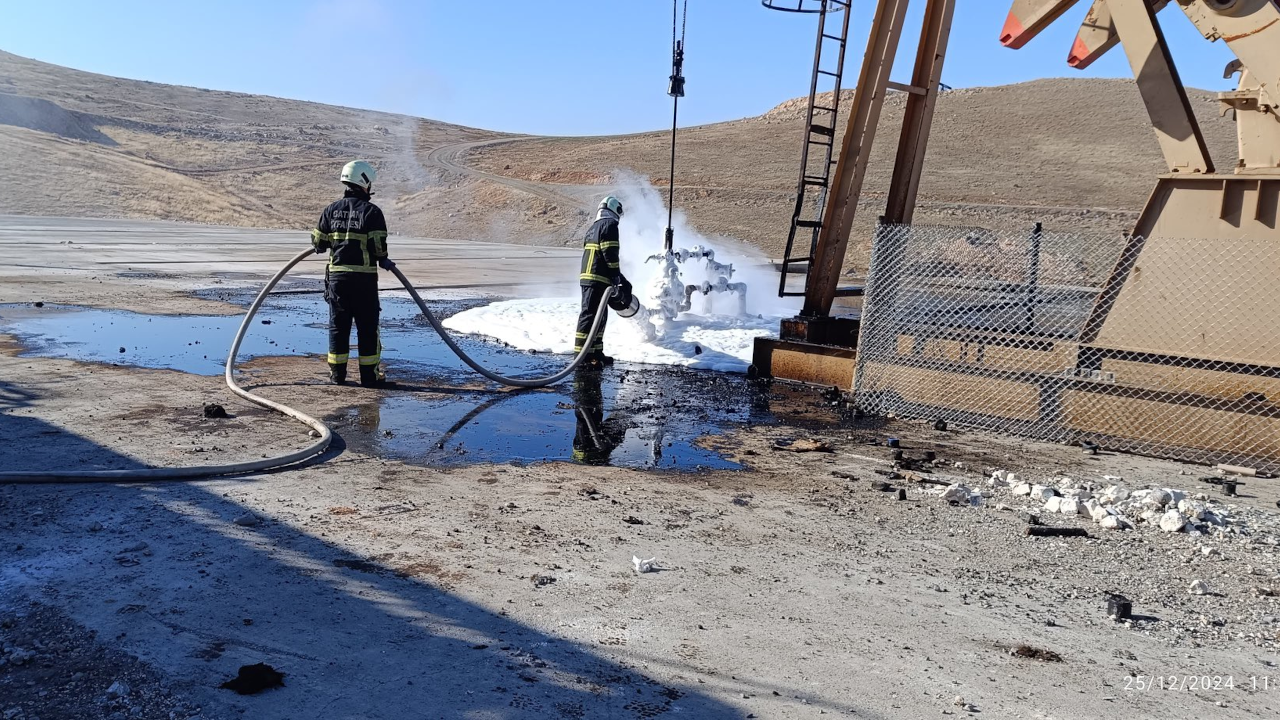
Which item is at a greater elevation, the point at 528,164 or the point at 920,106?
the point at 528,164

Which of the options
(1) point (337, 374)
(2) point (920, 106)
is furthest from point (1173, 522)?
(1) point (337, 374)

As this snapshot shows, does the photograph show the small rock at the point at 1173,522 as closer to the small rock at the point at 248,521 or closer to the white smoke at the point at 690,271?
the small rock at the point at 248,521

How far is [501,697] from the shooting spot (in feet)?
10.7

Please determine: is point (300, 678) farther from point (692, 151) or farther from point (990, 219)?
point (692, 151)

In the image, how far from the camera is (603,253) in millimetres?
10562

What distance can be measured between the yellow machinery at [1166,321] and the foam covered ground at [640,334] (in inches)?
105

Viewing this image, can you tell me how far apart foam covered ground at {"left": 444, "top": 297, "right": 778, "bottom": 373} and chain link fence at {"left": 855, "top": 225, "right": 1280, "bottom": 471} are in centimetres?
254

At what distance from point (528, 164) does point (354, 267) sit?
2199 inches

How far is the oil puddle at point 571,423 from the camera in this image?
22.2 ft

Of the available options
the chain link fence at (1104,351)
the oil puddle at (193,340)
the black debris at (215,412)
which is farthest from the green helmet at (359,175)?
the chain link fence at (1104,351)

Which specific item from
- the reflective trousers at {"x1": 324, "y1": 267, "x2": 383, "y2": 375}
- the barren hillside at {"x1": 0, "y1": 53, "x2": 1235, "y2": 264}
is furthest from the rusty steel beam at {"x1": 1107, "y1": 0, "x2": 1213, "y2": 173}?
the barren hillside at {"x1": 0, "y1": 53, "x2": 1235, "y2": 264}

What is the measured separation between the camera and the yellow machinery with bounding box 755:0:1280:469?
7.21m
